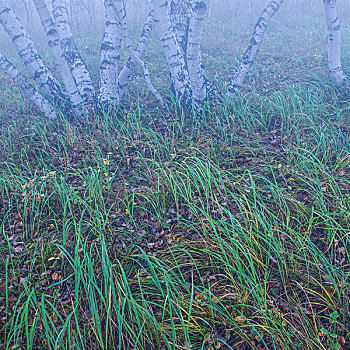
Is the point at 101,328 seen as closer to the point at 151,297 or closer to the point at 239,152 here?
the point at 151,297

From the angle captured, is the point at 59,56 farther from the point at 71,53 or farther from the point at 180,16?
the point at 180,16

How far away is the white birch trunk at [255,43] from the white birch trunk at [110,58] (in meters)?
2.35

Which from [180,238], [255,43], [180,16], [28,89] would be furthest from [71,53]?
[180,238]

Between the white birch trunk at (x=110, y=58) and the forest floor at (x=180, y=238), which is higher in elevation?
the white birch trunk at (x=110, y=58)

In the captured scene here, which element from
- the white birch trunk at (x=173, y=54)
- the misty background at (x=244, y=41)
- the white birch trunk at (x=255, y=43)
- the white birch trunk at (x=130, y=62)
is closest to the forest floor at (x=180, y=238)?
the white birch trunk at (x=173, y=54)

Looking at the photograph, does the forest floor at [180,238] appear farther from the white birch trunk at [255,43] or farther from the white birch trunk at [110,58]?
the white birch trunk at [255,43]

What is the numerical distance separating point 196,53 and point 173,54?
16.6 inches

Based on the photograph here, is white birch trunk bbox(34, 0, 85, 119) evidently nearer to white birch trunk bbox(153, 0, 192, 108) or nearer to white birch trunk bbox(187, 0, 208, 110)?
white birch trunk bbox(153, 0, 192, 108)

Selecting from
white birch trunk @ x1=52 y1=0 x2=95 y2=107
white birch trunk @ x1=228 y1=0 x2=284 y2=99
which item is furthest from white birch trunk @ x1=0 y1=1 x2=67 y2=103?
white birch trunk @ x1=228 y1=0 x2=284 y2=99

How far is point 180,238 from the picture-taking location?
2.71 metres

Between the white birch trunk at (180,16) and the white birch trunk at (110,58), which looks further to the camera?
the white birch trunk at (180,16)

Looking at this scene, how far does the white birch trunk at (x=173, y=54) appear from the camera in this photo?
441 centimetres

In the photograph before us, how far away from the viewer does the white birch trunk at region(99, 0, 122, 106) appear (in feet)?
15.9

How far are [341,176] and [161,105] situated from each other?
3.39 metres
